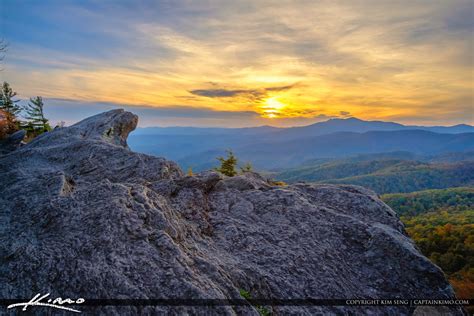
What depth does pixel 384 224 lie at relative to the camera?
14.1m

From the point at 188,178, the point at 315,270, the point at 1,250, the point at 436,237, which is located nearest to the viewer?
the point at 1,250

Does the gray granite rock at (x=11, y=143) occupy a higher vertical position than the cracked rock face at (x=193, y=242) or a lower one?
higher

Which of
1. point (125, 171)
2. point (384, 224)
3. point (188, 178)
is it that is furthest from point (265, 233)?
point (125, 171)

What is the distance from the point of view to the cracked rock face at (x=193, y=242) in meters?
8.49

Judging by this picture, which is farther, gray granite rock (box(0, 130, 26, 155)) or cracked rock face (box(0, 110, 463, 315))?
gray granite rock (box(0, 130, 26, 155))

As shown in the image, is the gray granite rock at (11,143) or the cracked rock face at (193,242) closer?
the cracked rock face at (193,242)

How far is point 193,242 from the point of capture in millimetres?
11094

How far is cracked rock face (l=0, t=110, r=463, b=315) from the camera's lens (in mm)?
8492

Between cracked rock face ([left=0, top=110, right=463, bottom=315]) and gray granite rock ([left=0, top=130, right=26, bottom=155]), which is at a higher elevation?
gray granite rock ([left=0, top=130, right=26, bottom=155])

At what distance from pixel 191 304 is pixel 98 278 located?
283 cm

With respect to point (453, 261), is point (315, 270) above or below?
above

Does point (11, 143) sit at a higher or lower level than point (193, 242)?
higher

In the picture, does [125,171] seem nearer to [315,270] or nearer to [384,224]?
[315,270]

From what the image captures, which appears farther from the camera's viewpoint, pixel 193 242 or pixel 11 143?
pixel 11 143
